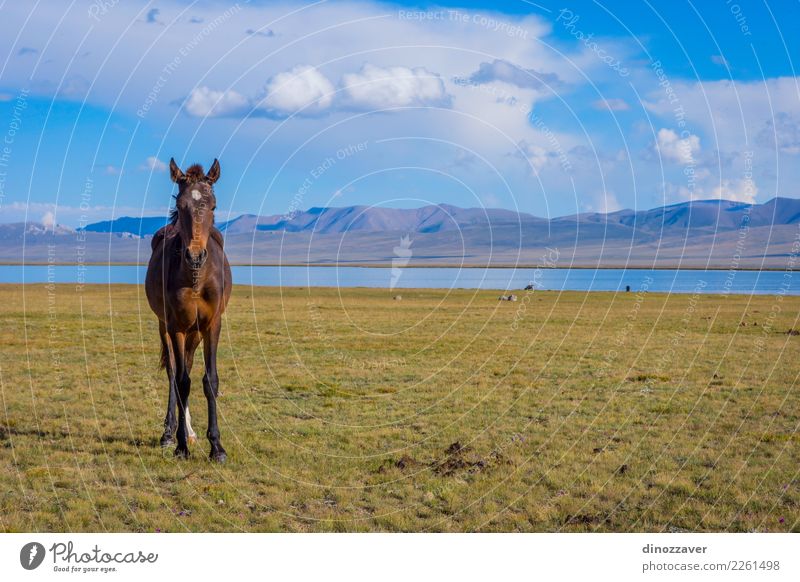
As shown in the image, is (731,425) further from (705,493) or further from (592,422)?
(705,493)

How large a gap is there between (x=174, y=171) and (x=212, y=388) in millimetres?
4002

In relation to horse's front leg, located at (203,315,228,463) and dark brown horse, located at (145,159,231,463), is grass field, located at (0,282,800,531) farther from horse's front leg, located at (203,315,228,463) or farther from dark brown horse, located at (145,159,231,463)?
dark brown horse, located at (145,159,231,463)

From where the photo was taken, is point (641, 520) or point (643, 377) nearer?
point (641, 520)

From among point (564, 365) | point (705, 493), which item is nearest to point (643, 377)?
Answer: point (564, 365)

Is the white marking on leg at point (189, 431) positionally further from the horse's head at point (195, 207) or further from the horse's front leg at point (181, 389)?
the horse's head at point (195, 207)

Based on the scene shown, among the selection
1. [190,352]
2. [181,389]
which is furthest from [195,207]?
[190,352]

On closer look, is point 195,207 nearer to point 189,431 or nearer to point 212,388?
point 212,388

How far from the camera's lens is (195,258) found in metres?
10.3

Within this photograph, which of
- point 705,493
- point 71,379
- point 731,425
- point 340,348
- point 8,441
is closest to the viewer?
point 705,493

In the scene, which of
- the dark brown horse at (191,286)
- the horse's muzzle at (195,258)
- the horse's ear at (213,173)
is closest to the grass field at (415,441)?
the dark brown horse at (191,286)

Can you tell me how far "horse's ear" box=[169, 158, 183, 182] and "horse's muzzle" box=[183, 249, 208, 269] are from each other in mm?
1232

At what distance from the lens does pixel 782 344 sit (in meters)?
30.1

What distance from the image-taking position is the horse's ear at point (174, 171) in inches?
415
